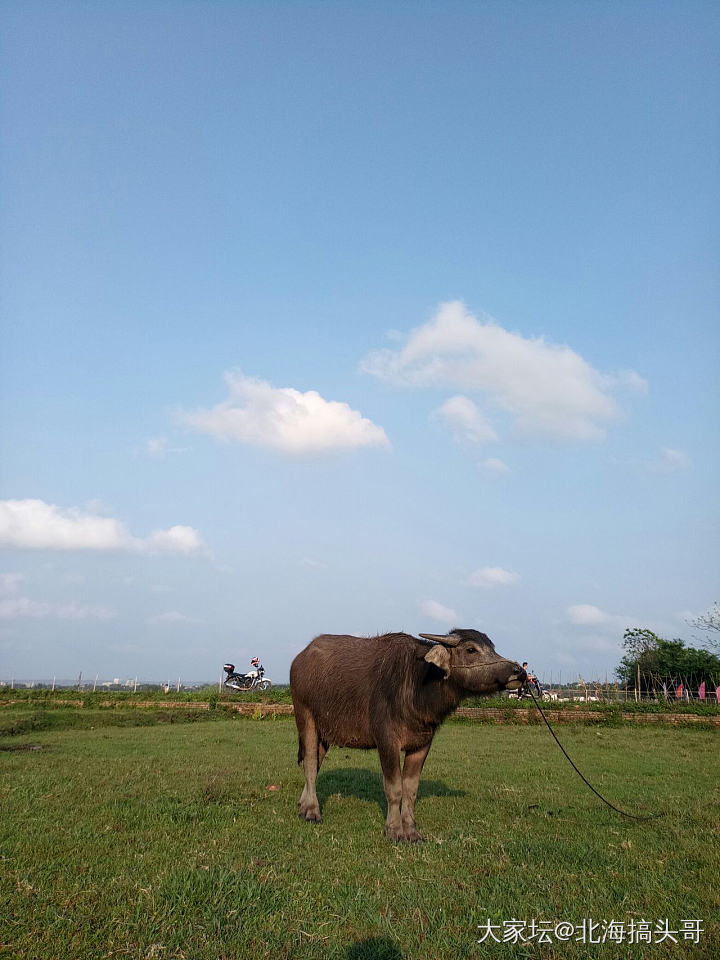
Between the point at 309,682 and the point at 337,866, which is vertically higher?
the point at 309,682

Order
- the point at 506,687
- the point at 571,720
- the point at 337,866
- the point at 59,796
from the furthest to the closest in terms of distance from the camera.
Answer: the point at 571,720
the point at 59,796
the point at 506,687
the point at 337,866

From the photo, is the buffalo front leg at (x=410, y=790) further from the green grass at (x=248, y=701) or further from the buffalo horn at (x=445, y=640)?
the green grass at (x=248, y=701)

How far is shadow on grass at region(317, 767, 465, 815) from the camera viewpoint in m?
9.27

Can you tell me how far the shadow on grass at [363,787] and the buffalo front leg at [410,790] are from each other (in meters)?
1.26

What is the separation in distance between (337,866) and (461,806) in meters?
3.26

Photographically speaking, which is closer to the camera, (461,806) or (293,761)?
(461,806)

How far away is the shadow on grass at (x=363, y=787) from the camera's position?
927cm

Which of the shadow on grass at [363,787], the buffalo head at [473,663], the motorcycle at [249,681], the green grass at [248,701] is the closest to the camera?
the buffalo head at [473,663]

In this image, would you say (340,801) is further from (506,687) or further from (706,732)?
(706,732)

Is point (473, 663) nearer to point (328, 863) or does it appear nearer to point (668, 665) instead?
point (328, 863)

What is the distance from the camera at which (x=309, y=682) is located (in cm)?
854

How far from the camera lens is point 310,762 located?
8.28 metres

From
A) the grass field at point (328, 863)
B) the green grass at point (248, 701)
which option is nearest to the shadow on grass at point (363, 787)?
the grass field at point (328, 863)

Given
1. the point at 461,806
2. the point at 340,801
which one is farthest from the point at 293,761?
the point at 461,806
